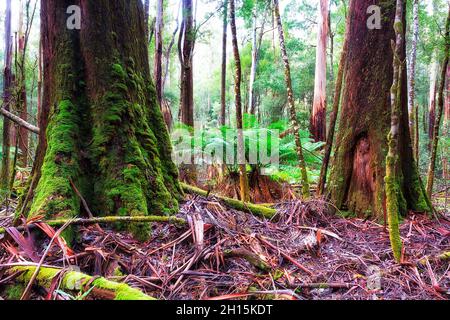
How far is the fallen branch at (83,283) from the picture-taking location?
153 centimetres

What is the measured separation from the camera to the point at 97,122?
2.77 meters

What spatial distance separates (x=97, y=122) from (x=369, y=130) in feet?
9.99

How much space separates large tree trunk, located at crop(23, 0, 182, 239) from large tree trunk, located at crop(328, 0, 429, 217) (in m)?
2.17

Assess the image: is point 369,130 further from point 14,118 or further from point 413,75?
point 413,75

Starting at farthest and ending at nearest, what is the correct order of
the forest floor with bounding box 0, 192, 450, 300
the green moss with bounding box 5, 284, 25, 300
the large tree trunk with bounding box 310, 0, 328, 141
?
the large tree trunk with bounding box 310, 0, 328, 141
the forest floor with bounding box 0, 192, 450, 300
the green moss with bounding box 5, 284, 25, 300

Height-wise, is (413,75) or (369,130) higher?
(413,75)

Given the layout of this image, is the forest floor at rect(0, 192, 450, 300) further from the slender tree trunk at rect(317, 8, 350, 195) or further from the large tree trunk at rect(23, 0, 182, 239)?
the slender tree trunk at rect(317, 8, 350, 195)

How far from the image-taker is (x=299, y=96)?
23859mm

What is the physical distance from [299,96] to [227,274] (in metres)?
23.2

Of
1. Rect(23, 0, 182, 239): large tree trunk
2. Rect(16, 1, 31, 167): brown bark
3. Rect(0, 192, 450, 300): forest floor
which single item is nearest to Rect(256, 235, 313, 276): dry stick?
Rect(0, 192, 450, 300): forest floor

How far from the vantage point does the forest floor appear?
1892 millimetres

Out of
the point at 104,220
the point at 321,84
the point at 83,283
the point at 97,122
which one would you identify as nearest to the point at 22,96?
the point at 97,122

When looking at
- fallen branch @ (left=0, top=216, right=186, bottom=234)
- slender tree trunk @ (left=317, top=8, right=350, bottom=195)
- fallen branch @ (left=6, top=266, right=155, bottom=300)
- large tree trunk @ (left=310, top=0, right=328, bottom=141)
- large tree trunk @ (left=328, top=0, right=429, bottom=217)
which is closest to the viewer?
fallen branch @ (left=6, top=266, right=155, bottom=300)
